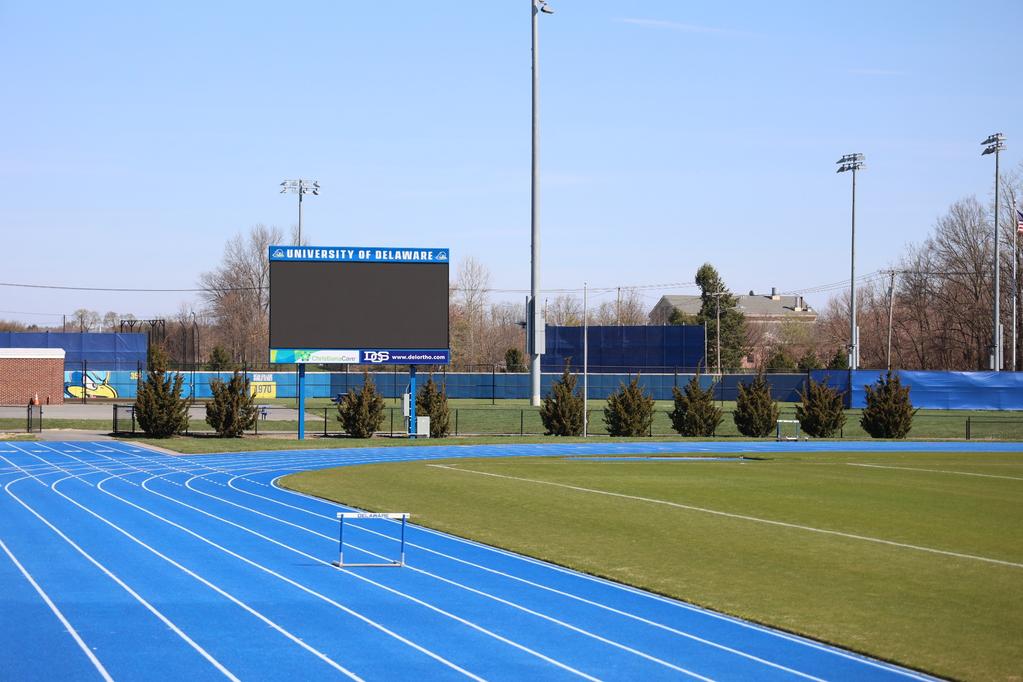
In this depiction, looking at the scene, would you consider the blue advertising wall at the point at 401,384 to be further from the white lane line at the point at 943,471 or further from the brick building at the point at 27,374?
the white lane line at the point at 943,471

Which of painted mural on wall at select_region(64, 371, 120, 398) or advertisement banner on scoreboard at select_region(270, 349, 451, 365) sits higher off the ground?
advertisement banner on scoreboard at select_region(270, 349, 451, 365)

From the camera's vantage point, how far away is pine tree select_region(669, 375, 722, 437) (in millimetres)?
48844

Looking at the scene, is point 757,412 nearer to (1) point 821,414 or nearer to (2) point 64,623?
(1) point 821,414

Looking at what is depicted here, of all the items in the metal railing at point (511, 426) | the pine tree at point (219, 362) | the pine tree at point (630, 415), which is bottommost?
the metal railing at point (511, 426)

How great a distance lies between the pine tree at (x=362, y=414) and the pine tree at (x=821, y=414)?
18120 mm

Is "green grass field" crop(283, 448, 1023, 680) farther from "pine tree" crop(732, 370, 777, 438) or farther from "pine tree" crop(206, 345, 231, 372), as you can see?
"pine tree" crop(206, 345, 231, 372)

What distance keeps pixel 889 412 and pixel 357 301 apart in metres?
23.2

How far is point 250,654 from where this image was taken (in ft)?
37.1

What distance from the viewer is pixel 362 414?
46188 millimetres

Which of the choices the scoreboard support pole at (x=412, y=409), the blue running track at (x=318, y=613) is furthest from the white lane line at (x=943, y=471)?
the blue running track at (x=318, y=613)

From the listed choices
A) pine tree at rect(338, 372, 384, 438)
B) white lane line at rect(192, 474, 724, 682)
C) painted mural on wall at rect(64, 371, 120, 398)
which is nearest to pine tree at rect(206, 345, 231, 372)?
painted mural on wall at rect(64, 371, 120, 398)

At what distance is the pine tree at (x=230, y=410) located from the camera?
44469 mm

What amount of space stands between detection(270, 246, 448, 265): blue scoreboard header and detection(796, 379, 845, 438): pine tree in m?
17.4

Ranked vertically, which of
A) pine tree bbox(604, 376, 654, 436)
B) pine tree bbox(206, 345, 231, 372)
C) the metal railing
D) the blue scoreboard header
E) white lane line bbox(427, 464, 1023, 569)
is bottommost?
the metal railing
